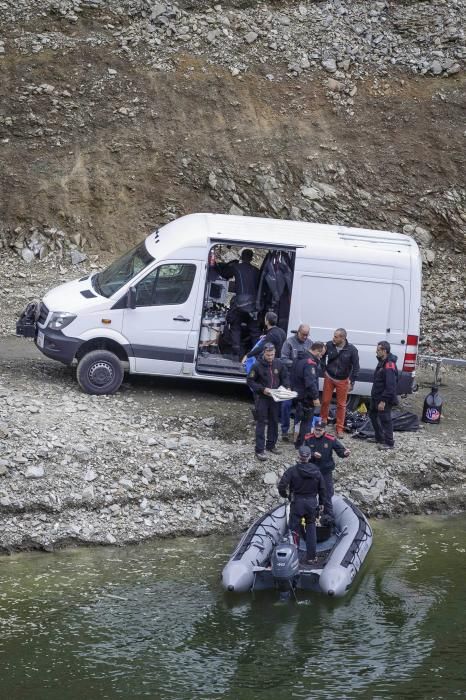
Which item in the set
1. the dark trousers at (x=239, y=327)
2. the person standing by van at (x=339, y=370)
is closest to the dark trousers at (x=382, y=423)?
the person standing by van at (x=339, y=370)

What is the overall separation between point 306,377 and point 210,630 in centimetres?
420

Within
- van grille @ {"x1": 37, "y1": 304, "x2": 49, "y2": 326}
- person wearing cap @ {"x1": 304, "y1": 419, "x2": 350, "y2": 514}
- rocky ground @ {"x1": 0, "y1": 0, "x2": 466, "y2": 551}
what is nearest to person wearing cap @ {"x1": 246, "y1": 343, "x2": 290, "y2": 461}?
person wearing cap @ {"x1": 304, "y1": 419, "x2": 350, "y2": 514}

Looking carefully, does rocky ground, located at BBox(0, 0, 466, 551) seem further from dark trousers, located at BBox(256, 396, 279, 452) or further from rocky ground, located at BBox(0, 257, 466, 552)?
dark trousers, located at BBox(256, 396, 279, 452)

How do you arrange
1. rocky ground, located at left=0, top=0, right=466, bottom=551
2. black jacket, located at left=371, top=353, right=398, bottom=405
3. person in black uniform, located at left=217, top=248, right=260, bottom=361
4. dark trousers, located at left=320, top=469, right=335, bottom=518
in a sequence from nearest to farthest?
dark trousers, located at left=320, top=469, right=335, bottom=518 → black jacket, located at left=371, top=353, right=398, bottom=405 → person in black uniform, located at left=217, top=248, right=260, bottom=361 → rocky ground, located at left=0, top=0, right=466, bottom=551

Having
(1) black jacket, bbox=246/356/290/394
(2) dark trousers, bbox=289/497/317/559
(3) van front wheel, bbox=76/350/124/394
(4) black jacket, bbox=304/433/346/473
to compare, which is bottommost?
(2) dark trousers, bbox=289/497/317/559

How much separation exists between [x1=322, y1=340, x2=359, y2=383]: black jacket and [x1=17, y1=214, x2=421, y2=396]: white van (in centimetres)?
60

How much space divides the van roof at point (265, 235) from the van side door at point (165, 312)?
0.39 metres

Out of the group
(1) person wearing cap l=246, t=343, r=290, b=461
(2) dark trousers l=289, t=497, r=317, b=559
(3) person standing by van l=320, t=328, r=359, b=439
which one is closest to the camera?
(2) dark trousers l=289, t=497, r=317, b=559

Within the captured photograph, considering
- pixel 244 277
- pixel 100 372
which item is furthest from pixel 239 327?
pixel 100 372

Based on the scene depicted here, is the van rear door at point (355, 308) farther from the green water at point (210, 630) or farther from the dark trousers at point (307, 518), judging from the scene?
the dark trousers at point (307, 518)

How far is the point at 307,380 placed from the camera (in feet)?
45.7

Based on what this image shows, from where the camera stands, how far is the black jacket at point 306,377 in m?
13.9

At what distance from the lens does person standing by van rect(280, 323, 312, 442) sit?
47.2ft

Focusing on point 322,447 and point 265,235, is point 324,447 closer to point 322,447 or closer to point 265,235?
point 322,447
